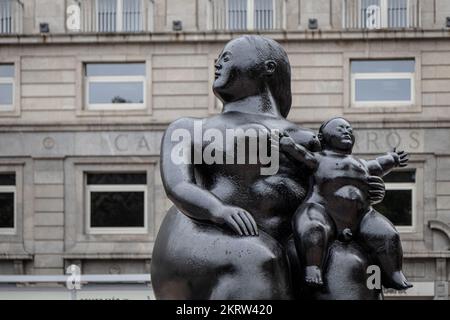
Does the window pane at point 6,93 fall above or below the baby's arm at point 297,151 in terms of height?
above

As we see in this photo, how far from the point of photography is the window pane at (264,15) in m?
19.5

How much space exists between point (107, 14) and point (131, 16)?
0.56 metres

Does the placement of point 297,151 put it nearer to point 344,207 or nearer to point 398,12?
point 344,207

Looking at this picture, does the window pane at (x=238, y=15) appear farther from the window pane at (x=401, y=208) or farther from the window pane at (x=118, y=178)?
the window pane at (x=401, y=208)

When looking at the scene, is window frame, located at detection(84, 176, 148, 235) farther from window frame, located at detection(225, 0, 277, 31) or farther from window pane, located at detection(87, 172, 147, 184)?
window frame, located at detection(225, 0, 277, 31)

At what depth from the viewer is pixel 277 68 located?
429 centimetres

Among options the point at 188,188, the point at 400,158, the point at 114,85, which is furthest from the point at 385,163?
the point at 114,85

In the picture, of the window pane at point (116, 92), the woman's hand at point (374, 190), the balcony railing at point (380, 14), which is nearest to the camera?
the woman's hand at point (374, 190)

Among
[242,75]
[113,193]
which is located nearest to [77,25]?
[113,193]

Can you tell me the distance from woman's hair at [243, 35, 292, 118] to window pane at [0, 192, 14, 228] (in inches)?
635

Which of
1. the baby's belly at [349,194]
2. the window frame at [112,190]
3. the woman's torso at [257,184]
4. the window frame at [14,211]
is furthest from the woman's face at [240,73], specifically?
the window frame at [14,211]

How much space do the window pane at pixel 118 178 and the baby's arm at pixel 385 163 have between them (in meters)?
15.2

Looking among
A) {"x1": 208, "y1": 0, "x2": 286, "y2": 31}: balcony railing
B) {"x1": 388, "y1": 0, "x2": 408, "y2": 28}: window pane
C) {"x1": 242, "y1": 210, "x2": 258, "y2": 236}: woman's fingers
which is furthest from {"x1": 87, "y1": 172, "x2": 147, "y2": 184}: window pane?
{"x1": 242, "y1": 210, "x2": 258, "y2": 236}: woman's fingers

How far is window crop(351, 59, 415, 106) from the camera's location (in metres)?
19.5
